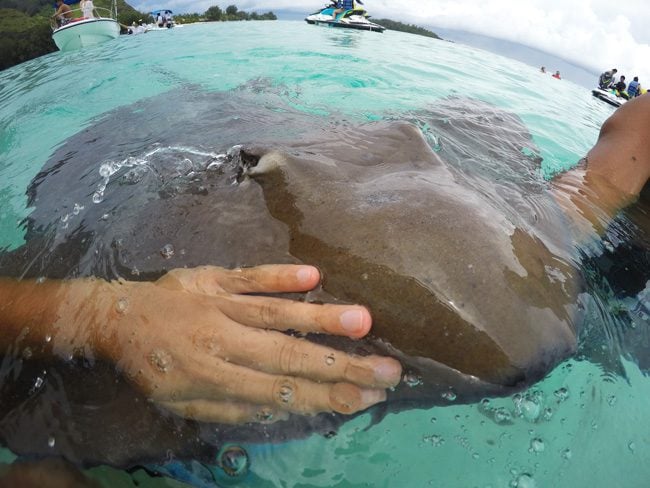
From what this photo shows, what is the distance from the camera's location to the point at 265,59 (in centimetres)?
1178

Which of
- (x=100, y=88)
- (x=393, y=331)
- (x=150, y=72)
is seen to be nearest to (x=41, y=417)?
(x=393, y=331)

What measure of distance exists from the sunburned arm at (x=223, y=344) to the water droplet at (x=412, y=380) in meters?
0.06

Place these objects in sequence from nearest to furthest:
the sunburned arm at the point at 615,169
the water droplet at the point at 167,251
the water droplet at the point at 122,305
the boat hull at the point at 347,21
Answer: the water droplet at the point at 122,305 → the water droplet at the point at 167,251 → the sunburned arm at the point at 615,169 → the boat hull at the point at 347,21

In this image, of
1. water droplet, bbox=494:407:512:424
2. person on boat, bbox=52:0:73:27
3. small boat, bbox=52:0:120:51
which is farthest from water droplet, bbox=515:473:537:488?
person on boat, bbox=52:0:73:27

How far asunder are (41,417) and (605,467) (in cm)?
259

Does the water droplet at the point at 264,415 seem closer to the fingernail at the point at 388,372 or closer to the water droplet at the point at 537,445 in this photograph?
the fingernail at the point at 388,372

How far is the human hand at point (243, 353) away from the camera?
1.64 m

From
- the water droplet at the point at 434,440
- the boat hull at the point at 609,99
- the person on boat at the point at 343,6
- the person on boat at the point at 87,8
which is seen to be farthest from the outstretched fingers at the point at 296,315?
the person on boat at the point at 343,6

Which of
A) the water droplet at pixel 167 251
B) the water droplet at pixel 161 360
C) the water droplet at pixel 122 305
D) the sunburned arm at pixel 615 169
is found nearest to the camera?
the water droplet at pixel 161 360

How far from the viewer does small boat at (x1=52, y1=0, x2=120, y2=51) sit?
17.5m

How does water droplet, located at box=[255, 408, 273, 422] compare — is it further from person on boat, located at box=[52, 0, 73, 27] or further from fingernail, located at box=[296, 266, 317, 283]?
person on boat, located at box=[52, 0, 73, 27]

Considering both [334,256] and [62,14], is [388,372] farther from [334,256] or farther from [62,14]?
[62,14]

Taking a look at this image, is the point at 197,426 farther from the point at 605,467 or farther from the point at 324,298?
the point at 605,467

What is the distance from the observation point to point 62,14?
18016 millimetres
